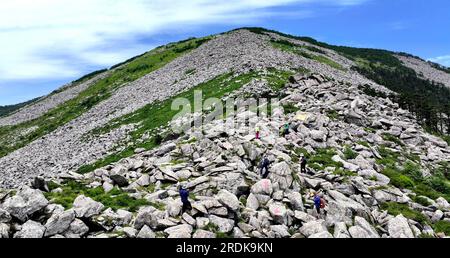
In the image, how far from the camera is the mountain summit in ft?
74.5

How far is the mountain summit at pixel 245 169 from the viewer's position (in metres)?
22.7

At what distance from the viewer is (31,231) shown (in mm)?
19969

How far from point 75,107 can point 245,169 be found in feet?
294

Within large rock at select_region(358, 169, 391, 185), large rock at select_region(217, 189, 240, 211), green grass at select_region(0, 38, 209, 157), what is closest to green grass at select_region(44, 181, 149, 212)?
large rock at select_region(217, 189, 240, 211)

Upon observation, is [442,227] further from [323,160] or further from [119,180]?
[119,180]

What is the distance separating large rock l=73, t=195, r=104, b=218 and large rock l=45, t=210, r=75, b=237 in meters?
0.68

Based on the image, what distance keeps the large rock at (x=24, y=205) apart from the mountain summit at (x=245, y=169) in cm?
7

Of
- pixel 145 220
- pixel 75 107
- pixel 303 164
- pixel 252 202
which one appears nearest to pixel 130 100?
pixel 75 107

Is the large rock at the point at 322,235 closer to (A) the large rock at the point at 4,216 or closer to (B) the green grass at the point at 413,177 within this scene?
(B) the green grass at the point at 413,177

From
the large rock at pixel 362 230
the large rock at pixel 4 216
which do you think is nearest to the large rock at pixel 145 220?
the large rock at pixel 4 216

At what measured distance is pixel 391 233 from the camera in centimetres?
2445

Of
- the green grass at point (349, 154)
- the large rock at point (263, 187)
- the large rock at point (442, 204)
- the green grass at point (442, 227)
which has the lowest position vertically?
the green grass at point (442, 227)

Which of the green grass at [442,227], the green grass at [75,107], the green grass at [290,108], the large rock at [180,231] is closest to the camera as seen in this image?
the large rock at [180,231]
